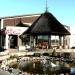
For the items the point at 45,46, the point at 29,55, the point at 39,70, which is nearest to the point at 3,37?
the point at 45,46

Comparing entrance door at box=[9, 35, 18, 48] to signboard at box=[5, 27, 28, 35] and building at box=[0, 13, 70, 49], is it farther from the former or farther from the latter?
signboard at box=[5, 27, 28, 35]

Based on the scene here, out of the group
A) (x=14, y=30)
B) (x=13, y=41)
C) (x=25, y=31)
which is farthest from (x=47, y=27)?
(x=13, y=41)

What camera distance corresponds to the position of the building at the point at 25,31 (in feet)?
197

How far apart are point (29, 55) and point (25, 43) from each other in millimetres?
16820

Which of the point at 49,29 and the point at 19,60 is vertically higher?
the point at 49,29

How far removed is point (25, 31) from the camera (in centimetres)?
6284

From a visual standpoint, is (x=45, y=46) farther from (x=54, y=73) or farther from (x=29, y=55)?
(x=54, y=73)

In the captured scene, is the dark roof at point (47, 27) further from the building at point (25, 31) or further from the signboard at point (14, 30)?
the signboard at point (14, 30)

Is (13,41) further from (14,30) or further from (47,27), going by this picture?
(47,27)

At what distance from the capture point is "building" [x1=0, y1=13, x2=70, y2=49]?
60.1 metres

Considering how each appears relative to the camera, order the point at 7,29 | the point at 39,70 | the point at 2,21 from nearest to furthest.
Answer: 1. the point at 39,70
2. the point at 7,29
3. the point at 2,21

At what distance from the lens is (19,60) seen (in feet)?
156

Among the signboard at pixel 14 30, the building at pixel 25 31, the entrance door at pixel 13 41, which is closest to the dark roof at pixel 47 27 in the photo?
the building at pixel 25 31

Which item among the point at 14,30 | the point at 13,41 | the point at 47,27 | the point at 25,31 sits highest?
the point at 47,27
